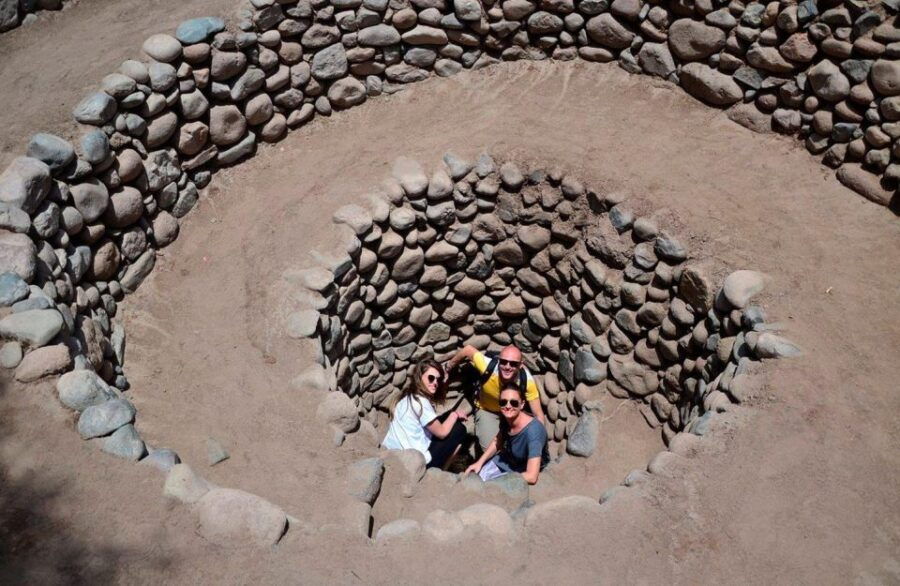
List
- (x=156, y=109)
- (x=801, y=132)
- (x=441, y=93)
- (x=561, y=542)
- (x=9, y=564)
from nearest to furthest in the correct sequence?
(x=9, y=564), (x=561, y=542), (x=156, y=109), (x=801, y=132), (x=441, y=93)

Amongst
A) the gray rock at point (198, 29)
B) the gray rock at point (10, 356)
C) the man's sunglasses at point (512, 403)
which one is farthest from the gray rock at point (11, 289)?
the man's sunglasses at point (512, 403)

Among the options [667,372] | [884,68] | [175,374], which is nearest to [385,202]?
A: [175,374]

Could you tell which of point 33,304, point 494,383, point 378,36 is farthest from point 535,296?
point 33,304

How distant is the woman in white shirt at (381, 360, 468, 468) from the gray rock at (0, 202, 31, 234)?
2.98m

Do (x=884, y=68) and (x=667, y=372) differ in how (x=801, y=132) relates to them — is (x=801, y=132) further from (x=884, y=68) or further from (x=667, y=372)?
(x=667, y=372)

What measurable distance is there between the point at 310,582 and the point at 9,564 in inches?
58.5

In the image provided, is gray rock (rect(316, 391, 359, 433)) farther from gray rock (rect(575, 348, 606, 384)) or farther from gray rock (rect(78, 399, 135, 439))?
gray rock (rect(575, 348, 606, 384))

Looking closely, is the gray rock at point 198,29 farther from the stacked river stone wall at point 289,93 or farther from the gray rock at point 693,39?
the gray rock at point 693,39

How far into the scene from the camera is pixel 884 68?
6453mm

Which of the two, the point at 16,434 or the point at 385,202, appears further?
the point at 385,202

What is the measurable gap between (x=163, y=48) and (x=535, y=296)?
12.8 ft

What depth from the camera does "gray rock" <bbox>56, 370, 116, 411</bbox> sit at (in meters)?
5.03

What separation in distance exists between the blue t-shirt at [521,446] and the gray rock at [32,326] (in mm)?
3398

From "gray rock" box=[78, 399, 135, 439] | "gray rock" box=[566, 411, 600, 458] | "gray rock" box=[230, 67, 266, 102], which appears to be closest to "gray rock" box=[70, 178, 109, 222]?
"gray rock" box=[230, 67, 266, 102]
